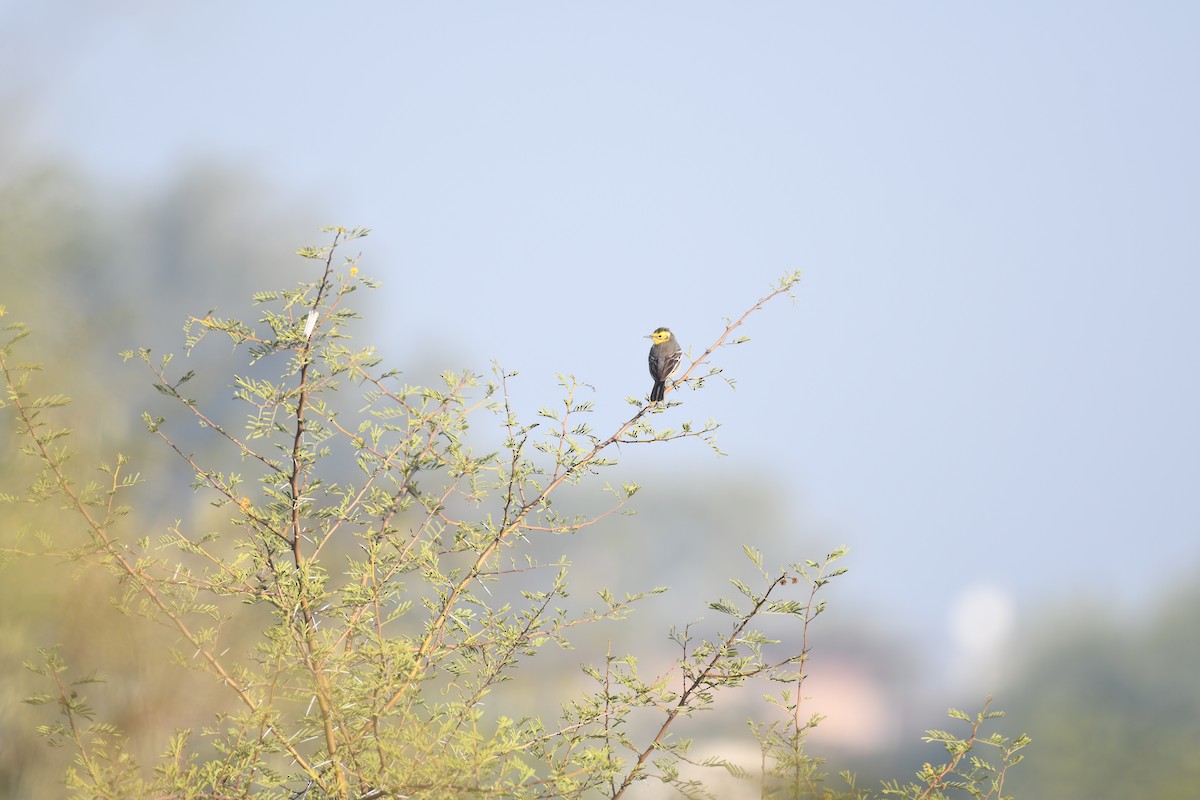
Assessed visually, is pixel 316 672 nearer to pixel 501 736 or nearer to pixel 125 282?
pixel 501 736

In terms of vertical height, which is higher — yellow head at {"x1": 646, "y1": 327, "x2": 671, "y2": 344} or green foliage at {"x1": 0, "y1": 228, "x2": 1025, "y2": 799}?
yellow head at {"x1": 646, "y1": 327, "x2": 671, "y2": 344}

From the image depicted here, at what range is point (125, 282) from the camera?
2558 centimetres

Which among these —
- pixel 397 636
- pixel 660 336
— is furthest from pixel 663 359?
pixel 397 636

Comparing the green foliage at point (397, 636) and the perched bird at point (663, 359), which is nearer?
the green foliage at point (397, 636)

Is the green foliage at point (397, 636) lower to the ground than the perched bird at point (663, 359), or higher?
lower

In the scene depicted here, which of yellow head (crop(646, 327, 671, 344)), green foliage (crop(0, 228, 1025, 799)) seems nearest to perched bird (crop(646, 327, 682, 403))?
yellow head (crop(646, 327, 671, 344))

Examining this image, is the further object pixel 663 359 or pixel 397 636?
pixel 663 359

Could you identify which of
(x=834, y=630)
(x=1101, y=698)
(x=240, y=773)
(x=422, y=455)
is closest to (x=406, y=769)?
(x=240, y=773)

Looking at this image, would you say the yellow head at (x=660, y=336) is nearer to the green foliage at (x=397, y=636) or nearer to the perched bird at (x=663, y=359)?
the perched bird at (x=663, y=359)

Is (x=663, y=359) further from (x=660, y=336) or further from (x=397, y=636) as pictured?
(x=397, y=636)

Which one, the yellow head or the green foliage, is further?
the yellow head

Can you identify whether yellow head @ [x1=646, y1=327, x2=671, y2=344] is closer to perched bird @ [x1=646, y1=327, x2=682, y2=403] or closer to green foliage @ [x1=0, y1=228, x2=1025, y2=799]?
perched bird @ [x1=646, y1=327, x2=682, y2=403]

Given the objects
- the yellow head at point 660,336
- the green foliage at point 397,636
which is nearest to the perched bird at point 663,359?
the yellow head at point 660,336

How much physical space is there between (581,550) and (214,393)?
266 inches
